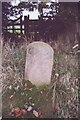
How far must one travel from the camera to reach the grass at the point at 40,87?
1560cm

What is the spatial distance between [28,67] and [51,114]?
33.9 inches

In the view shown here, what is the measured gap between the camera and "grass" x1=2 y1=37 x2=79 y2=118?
15602 millimetres

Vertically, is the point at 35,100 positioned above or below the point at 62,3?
below

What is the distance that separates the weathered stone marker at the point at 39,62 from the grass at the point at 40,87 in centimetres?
8

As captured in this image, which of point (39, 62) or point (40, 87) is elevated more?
point (39, 62)

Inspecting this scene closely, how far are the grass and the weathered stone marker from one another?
0.26ft

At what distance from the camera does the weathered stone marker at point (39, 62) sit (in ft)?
51.1

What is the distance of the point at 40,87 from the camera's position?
15609mm

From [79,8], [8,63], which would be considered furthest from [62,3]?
[8,63]

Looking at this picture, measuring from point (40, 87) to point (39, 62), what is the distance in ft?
1.35

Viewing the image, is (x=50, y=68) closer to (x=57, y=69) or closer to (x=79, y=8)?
(x=57, y=69)

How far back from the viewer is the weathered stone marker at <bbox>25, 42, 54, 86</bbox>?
15578 mm

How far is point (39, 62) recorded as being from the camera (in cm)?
1558

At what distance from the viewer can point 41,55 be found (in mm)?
15578
